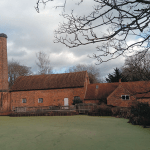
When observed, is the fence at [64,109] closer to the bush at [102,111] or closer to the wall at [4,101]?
the bush at [102,111]

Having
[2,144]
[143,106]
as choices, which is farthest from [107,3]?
[143,106]

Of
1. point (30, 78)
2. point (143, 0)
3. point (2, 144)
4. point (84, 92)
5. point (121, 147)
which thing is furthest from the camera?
point (30, 78)

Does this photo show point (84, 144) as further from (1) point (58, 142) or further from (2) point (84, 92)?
(2) point (84, 92)

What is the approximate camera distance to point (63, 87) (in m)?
24.7

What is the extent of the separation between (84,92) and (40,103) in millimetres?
6493

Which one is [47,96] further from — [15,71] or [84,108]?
[15,71]

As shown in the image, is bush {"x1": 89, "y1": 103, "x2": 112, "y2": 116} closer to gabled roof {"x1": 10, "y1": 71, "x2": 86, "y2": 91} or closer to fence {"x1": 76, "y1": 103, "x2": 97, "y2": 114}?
fence {"x1": 76, "y1": 103, "x2": 97, "y2": 114}

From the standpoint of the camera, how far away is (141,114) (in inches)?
448

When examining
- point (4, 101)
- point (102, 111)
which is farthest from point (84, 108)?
point (4, 101)

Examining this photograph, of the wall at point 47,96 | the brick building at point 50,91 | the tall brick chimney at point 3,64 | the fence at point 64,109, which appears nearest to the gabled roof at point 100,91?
the brick building at point 50,91

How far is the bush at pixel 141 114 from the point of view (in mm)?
10867

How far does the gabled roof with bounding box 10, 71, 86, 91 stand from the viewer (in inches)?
982

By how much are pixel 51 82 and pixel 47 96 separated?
2235mm

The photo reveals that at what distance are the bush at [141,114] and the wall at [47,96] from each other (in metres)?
12.4
